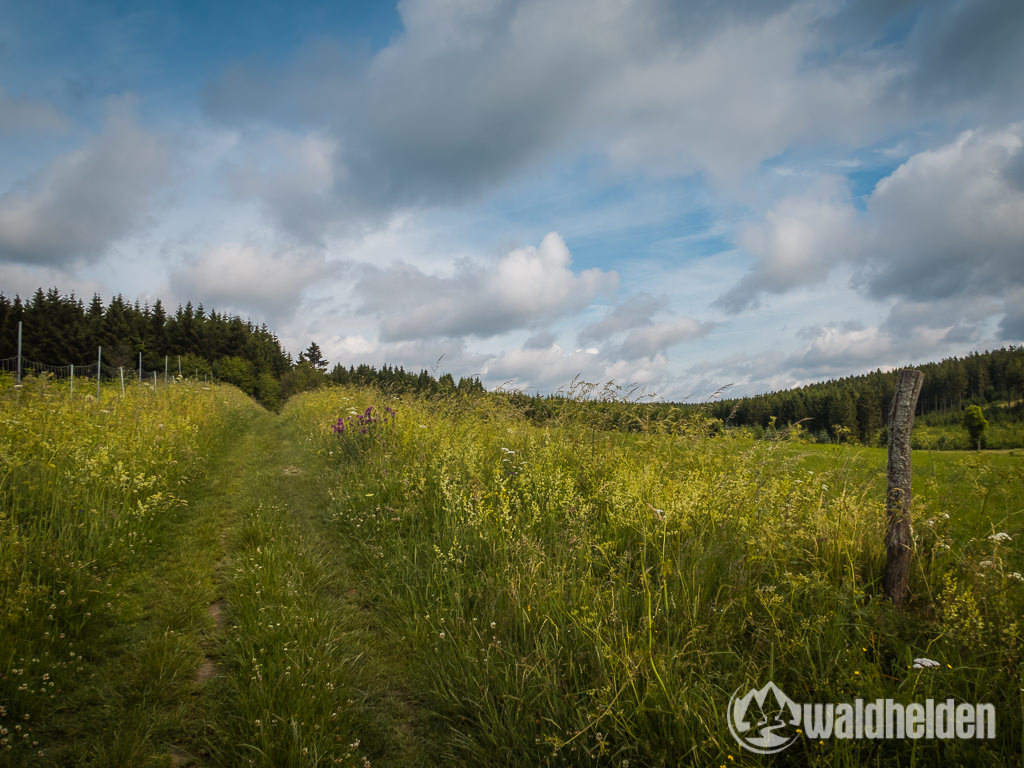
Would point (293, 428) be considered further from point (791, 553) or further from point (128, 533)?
point (791, 553)

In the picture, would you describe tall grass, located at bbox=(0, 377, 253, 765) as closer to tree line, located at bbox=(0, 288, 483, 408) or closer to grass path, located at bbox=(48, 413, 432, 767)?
grass path, located at bbox=(48, 413, 432, 767)

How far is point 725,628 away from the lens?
114 inches

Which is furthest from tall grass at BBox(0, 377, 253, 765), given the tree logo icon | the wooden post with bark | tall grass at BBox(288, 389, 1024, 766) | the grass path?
the wooden post with bark

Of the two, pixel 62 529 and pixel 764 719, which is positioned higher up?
pixel 62 529

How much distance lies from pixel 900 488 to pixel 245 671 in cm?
501

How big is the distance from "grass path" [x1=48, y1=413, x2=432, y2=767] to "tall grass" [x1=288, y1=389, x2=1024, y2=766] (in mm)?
311

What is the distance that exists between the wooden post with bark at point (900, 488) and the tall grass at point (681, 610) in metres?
0.20

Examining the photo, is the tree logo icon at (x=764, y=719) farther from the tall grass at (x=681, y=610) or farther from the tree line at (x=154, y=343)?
the tree line at (x=154, y=343)

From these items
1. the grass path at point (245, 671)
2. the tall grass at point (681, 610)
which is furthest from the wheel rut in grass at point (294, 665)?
the tall grass at point (681, 610)

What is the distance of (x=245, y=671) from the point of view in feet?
10.1

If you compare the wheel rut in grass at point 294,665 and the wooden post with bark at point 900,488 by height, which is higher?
the wooden post with bark at point 900,488

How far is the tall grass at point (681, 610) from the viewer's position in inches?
93.4

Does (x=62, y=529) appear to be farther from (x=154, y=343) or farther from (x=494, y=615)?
(x=154, y=343)

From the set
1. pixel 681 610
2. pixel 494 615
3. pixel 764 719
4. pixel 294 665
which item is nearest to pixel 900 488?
pixel 681 610
